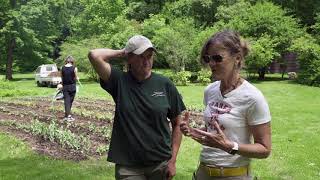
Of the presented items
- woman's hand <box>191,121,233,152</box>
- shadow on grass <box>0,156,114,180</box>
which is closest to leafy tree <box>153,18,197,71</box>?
shadow on grass <box>0,156,114,180</box>

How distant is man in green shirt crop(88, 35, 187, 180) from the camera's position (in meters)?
4.09

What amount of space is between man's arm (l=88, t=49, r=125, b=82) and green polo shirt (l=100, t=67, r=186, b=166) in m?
0.05

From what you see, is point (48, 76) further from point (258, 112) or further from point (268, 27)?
point (258, 112)

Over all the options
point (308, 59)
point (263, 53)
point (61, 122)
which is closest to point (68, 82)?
point (61, 122)

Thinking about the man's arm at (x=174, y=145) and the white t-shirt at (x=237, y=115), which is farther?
the man's arm at (x=174, y=145)

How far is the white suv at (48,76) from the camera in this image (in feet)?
101

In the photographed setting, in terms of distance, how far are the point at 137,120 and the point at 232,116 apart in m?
1.05

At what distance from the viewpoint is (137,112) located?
4102mm

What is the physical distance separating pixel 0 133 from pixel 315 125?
8316 millimetres

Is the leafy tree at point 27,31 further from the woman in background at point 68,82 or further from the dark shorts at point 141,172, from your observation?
the dark shorts at point 141,172

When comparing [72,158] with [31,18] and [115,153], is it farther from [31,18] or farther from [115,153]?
[31,18]

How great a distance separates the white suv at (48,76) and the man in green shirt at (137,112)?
88.4ft

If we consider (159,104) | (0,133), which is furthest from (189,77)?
(159,104)

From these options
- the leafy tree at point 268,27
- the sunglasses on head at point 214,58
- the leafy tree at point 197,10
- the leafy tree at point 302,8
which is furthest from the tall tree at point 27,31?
the sunglasses on head at point 214,58
